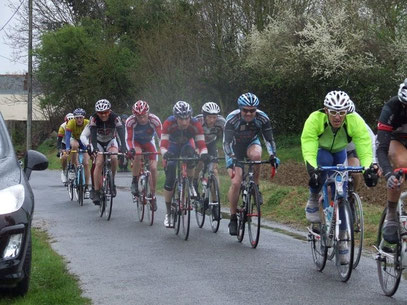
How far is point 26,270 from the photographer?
7.62m

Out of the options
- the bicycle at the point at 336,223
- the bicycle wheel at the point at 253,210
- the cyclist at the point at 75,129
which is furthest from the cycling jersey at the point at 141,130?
the bicycle at the point at 336,223

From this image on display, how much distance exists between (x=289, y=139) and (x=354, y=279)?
24.6 meters

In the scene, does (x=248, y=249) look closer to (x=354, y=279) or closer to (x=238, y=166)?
(x=238, y=166)

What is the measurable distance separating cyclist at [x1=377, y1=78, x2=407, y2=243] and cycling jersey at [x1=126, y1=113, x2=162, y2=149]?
257 inches

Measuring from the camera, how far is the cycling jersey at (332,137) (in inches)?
361

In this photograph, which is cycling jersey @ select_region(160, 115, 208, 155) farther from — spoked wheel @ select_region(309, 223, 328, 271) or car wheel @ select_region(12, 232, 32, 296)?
car wheel @ select_region(12, 232, 32, 296)

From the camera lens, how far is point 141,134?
564 inches

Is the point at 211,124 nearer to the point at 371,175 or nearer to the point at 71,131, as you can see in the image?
the point at 71,131

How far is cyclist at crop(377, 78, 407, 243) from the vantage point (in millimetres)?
7523

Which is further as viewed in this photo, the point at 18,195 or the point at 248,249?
the point at 248,249

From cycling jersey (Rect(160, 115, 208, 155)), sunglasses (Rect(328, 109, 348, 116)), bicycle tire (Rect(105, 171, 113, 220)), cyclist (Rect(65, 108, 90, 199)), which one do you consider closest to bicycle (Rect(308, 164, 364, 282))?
sunglasses (Rect(328, 109, 348, 116))

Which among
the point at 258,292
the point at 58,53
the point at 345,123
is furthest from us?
the point at 58,53

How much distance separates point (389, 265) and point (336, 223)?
0.87 m

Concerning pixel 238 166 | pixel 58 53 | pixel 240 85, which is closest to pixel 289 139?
pixel 240 85
